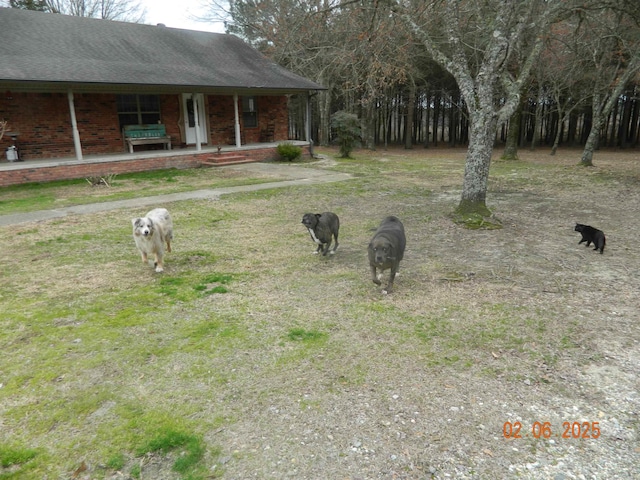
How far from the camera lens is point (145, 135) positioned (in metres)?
18.1

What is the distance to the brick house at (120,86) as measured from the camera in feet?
49.5

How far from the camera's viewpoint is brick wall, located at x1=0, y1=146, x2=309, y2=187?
13.8 m

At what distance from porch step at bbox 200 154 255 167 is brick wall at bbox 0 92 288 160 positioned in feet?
8.93

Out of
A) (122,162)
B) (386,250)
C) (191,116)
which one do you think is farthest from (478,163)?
(191,116)

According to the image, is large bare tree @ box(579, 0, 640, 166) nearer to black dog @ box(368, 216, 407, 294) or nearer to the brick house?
the brick house

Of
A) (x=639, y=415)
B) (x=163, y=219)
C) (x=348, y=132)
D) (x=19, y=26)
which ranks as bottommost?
(x=639, y=415)

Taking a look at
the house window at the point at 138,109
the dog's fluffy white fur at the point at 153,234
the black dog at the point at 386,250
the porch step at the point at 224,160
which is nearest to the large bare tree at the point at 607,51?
the black dog at the point at 386,250

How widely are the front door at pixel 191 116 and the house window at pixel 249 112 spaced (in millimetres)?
2153

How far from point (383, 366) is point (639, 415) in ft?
6.32

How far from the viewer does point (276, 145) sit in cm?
2038

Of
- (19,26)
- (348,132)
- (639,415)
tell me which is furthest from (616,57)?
(19,26)

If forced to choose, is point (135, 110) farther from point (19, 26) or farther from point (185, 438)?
point (185, 438)
